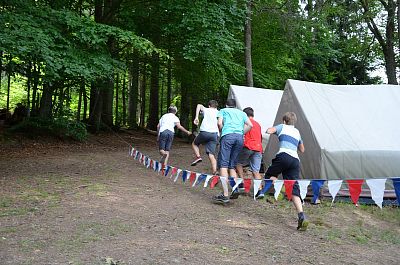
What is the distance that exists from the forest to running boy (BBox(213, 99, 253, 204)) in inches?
142

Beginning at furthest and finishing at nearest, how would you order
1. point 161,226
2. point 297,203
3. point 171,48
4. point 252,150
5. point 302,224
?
1. point 171,48
2. point 252,150
3. point 297,203
4. point 302,224
5. point 161,226

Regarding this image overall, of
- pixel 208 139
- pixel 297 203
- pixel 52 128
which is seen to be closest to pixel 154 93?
pixel 52 128

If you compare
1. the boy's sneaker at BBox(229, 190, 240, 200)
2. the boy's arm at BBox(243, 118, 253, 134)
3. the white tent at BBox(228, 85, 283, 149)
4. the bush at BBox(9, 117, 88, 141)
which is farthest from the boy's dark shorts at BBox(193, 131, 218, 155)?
the bush at BBox(9, 117, 88, 141)

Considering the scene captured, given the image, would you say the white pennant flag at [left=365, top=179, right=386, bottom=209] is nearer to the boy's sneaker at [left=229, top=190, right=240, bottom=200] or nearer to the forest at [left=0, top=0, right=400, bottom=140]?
the boy's sneaker at [left=229, top=190, right=240, bottom=200]

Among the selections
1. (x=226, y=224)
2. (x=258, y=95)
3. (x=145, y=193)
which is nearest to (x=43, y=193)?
(x=145, y=193)

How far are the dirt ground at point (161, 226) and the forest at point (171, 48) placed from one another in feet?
8.83

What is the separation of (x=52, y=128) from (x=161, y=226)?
40.3 ft

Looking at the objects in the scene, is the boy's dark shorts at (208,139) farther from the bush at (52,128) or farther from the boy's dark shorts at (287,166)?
the bush at (52,128)

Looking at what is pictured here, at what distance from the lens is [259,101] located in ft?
44.8

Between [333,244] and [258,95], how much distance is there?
845 cm

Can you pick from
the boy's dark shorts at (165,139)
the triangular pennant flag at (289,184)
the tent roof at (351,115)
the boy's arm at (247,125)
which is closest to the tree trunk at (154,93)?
the boy's dark shorts at (165,139)

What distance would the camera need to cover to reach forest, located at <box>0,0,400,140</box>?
9500mm

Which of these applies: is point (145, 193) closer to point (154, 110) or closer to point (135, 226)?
point (135, 226)

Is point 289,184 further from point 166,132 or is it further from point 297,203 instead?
point 166,132
